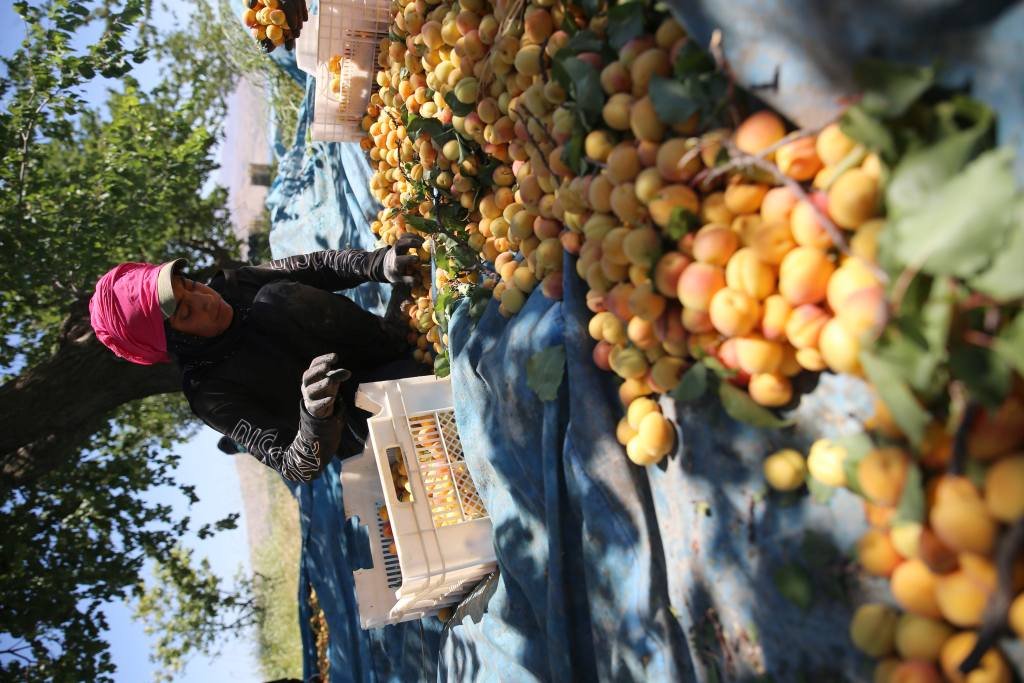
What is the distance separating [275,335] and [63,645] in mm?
2865

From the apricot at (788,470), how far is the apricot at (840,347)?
0.19 metres

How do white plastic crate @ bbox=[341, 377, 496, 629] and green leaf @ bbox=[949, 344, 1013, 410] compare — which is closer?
green leaf @ bbox=[949, 344, 1013, 410]

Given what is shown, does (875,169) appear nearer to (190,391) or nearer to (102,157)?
(190,391)

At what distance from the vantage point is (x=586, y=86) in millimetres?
1678

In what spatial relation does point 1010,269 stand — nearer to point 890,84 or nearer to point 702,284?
point 890,84

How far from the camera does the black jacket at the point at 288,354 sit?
270 cm

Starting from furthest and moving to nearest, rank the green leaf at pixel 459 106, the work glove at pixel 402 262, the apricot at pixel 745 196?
the work glove at pixel 402 262 → the green leaf at pixel 459 106 → the apricot at pixel 745 196

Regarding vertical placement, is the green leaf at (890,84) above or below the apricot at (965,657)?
above

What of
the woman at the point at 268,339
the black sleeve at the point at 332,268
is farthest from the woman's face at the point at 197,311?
the black sleeve at the point at 332,268

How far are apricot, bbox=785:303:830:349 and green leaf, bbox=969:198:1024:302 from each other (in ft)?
0.93

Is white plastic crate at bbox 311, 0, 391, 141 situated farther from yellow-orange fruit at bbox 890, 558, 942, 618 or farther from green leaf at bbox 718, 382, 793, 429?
yellow-orange fruit at bbox 890, 558, 942, 618

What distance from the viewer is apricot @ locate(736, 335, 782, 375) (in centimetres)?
135

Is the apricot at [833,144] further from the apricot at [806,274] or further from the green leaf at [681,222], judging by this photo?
the green leaf at [681,222]

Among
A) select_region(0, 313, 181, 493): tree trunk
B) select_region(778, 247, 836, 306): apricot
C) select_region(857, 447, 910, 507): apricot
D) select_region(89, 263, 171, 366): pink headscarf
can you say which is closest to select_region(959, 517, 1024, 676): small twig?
select_region(857, 447, 910, 507): apricot
